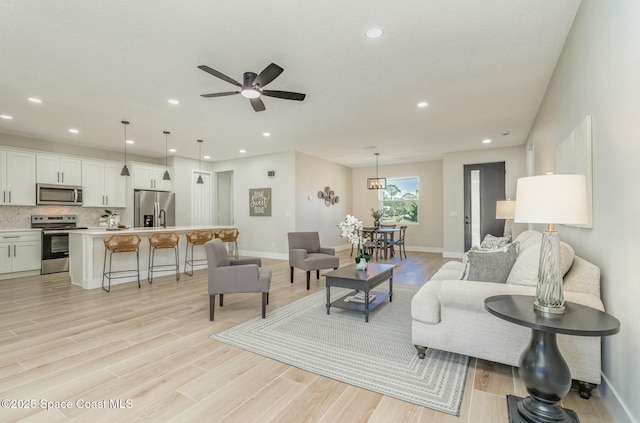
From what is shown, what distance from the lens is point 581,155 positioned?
247 centimetres

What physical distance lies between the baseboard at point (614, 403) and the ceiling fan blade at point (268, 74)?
3365 millimetres

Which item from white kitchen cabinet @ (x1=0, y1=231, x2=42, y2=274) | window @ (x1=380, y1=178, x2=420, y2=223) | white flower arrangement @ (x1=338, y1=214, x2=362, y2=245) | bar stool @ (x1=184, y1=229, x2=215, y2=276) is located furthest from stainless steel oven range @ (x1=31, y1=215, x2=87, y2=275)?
window @ (x1=380, y1=178, x2=420, y2=223)

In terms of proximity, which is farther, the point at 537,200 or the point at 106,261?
the point at 106,261

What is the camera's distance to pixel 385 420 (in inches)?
70.1

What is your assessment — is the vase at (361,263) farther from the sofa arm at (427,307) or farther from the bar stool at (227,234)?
the bar stool at (227,234)

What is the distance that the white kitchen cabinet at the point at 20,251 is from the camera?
564 cm

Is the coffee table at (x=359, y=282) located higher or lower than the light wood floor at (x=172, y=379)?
higher

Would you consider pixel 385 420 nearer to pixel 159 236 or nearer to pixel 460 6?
pixel 460 6

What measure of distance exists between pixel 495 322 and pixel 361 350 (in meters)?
1.10

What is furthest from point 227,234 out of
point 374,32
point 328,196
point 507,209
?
A: point 507,209

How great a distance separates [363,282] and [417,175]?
720 cm

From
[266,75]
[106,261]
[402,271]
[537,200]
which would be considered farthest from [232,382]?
[402,271]

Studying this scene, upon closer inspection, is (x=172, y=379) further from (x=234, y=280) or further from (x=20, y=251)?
(x=20, y=251)

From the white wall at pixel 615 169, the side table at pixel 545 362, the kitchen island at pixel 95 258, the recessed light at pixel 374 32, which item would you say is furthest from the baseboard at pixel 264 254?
the side table at pixel 545 362
